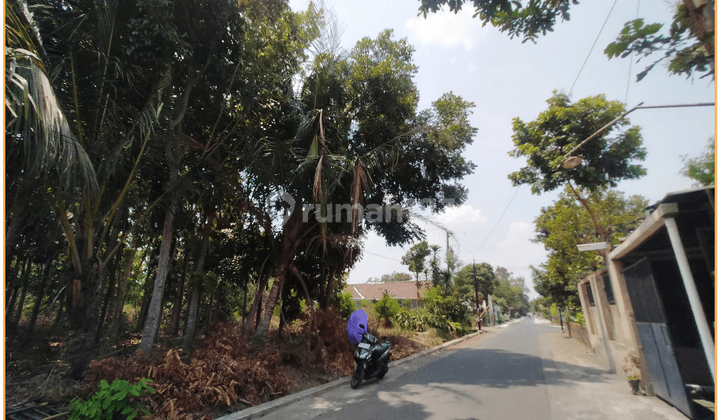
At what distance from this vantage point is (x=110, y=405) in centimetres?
361

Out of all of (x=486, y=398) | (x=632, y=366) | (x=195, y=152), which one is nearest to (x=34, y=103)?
(x=195, y=152)

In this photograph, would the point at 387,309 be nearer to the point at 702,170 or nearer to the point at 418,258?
the point at 418,258

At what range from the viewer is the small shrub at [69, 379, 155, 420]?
351 centimetres

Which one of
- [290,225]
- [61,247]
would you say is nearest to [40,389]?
[61,247]

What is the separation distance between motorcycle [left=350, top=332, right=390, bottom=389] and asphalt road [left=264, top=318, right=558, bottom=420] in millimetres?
191

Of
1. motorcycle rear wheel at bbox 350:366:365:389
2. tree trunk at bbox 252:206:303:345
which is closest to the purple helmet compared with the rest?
motorcycle rear wheel at bbox 350:366:365:389

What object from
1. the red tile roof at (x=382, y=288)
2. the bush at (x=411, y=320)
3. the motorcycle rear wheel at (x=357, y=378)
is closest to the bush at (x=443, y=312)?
the bush at (x=411, y=320)

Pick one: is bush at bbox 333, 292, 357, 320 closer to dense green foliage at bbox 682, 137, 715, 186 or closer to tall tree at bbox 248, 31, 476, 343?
tall tree at bbox 248, 31, 476, 343

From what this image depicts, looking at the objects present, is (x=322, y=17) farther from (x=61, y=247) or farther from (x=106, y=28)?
(x=61, y=247)

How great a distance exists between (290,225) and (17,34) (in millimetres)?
5583

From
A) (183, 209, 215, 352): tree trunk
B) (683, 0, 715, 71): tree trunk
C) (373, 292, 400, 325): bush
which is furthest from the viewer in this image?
(373, 292, 400, 325): bush

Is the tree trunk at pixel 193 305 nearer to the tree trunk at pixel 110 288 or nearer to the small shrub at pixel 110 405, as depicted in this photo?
the tree trunk at pixel 110 288

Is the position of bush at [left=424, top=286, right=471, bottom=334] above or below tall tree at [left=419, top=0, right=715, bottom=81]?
below

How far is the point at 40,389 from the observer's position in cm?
438
